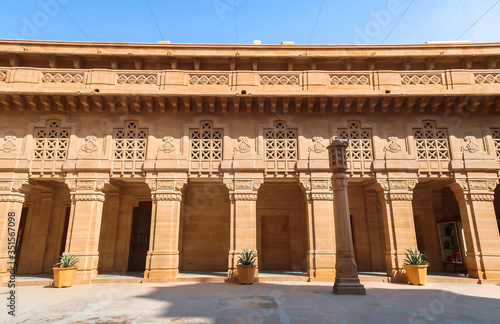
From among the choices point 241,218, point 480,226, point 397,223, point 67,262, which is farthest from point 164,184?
point 480,226

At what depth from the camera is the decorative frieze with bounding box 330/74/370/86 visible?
1120 centimetres

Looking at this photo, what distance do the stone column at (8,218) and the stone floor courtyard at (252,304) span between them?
54.7 inches

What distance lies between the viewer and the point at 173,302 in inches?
249

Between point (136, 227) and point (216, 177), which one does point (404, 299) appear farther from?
point (136, 227)

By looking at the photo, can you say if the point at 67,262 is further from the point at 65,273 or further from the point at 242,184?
the point at 242,184

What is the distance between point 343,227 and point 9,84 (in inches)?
513

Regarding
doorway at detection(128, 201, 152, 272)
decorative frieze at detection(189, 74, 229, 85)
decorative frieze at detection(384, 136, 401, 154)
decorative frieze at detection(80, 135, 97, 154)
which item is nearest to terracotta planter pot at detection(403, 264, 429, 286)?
decorative frieze at detection(384, 136, 401, 154)

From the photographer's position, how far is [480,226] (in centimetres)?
982

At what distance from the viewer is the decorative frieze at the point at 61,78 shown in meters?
10.9

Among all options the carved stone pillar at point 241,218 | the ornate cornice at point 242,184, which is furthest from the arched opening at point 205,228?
the carved stone pillar at point 241,218

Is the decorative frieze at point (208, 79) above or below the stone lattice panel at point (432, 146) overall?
above

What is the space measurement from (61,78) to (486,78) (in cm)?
1679

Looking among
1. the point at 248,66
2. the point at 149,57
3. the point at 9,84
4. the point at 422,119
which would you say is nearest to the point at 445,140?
the point at 422,119

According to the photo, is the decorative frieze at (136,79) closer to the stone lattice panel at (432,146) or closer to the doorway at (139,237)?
the doorway at (139,237)
